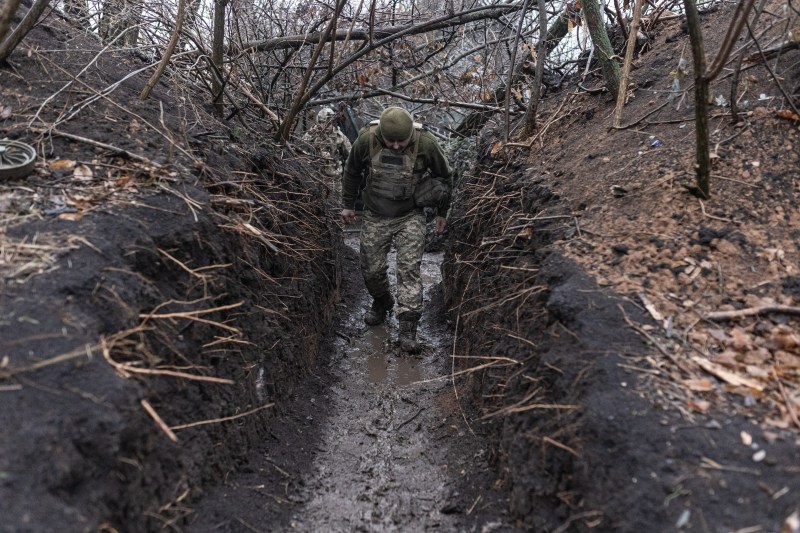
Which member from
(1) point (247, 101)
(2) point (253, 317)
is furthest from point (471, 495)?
(1) point (247, 101)

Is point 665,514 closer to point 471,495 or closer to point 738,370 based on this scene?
point 738,370

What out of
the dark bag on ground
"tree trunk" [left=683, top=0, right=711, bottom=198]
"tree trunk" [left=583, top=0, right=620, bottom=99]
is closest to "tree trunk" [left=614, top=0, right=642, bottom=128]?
"tree trunk" [left=583, top=0, right=620, bottom=99]

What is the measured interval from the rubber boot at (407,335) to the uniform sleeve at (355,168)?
55.2 inches

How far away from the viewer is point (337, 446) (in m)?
4.29

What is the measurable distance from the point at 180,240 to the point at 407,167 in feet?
9.51

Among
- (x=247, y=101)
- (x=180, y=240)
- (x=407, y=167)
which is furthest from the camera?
(x=247, y=101)

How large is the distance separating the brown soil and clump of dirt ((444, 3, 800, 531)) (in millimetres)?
13

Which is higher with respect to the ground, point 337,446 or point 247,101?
point 247,101

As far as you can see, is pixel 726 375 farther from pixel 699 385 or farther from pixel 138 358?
pixel 138 358

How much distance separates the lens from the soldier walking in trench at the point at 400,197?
577 cm

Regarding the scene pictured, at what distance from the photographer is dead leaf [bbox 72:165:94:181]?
3449 mm

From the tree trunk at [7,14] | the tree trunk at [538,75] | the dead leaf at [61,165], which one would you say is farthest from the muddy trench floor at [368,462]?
the tree trunk at [7,14]

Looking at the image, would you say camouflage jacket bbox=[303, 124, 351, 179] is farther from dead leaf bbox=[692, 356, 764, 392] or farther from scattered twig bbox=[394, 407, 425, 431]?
dead leaf bbox=[692, 356, 764, 392]

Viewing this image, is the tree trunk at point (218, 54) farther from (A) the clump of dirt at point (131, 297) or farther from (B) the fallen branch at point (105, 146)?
(B) the fallen branch at point (105, 146)
